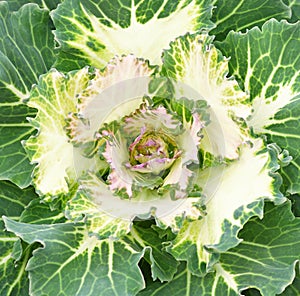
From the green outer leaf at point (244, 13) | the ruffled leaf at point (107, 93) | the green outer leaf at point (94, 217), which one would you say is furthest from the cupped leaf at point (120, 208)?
the green outer leaf at point (244, 13)

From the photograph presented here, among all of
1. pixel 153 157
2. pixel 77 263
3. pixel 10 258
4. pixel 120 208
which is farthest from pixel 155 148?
pixel 10 258

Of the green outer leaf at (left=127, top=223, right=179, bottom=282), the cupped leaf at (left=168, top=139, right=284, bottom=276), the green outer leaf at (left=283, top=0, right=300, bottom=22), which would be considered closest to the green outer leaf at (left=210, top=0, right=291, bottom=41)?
the green outer leaf at (left=283, top=0, right=300, bottom=22)

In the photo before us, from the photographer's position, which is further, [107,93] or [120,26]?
[120,26]

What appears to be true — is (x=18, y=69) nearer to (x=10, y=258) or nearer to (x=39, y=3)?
(x=39, y=3)

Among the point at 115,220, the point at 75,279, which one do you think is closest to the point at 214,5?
the point at 115,220

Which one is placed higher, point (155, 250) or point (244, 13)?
point (244, 13)

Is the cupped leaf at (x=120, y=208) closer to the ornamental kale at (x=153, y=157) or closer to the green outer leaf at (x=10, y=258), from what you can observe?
the ornamental kale at (x=153, y=157)

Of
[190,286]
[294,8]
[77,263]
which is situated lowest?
[190,286]
